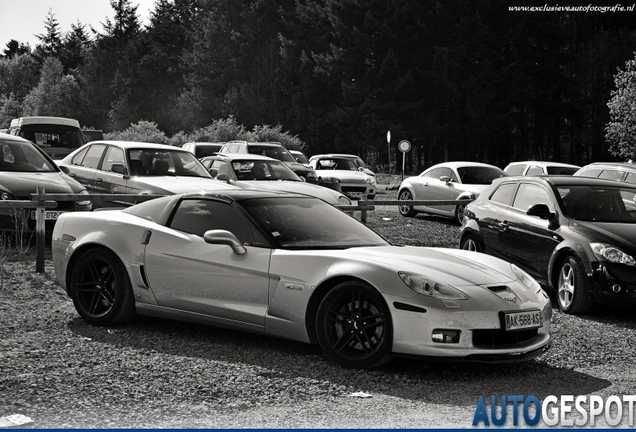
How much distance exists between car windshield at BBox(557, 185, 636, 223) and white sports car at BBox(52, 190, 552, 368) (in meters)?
3.14

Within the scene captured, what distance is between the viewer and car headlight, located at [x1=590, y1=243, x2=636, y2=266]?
9.27 m

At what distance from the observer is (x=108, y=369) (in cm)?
659

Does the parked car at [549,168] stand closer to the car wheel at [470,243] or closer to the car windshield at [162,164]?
the car windshield at [162,164]

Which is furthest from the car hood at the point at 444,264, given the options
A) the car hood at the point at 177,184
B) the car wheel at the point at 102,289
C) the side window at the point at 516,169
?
the side window at the point at 516,169

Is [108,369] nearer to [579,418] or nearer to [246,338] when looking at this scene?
[246,338]

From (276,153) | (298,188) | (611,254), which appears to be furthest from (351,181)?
(611,254)

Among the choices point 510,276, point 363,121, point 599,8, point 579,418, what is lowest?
point 579,418

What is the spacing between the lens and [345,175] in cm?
2689

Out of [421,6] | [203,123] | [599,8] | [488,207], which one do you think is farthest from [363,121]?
[488,207]

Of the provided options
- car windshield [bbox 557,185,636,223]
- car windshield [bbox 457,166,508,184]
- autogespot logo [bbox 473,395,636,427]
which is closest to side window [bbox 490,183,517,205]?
car windshield [bbox 557,185,636,223]

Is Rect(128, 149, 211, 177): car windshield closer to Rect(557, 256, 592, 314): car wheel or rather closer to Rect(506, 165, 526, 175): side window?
Rect(557, 256, 592, 314): car wheel

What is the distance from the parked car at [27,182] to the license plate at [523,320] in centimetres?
828

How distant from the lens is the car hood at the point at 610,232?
9414 mm

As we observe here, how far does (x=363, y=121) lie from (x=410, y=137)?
376cm
